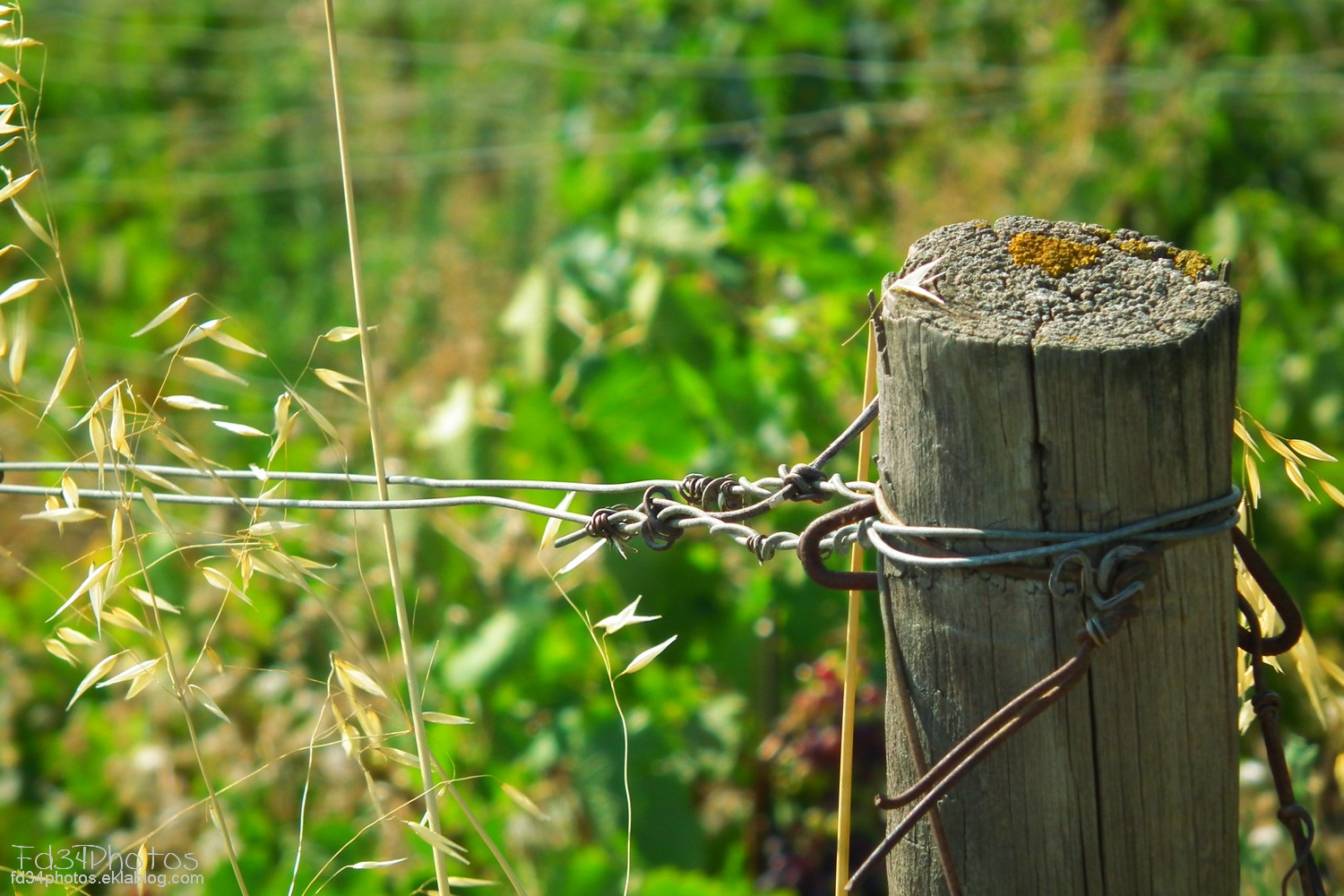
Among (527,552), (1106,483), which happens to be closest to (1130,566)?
(1106,483)

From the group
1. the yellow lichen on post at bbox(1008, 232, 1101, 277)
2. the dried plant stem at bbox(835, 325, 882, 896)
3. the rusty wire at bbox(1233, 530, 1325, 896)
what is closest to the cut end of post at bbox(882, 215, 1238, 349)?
the yellow lichen on post at bbox(1008, 232, 1101, 277)

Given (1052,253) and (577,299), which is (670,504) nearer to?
(1052,253)

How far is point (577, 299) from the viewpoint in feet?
8.38

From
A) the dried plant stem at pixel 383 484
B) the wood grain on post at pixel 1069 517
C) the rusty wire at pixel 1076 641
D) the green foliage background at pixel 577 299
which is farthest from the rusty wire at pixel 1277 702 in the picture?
the dried plant stem at pixel 383 484

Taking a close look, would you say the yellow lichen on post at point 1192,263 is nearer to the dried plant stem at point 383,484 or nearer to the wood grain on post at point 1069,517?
the wood grain on post at point 1069,517

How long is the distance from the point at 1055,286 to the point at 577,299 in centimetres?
178

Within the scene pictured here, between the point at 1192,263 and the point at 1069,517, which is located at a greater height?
the point at 1192,263

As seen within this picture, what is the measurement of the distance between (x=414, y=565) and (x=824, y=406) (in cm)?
87

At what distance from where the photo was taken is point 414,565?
2.36 meters

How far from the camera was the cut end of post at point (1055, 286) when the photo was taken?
795 millimetres

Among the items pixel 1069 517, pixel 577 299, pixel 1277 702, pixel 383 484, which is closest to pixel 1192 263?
pixel 1069 517

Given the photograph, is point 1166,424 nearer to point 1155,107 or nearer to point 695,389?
point 695,389

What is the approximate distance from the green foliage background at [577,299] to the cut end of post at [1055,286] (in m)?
0.60

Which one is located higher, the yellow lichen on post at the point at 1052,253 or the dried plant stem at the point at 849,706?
the yellow lichen on post at the point at 1052,253
